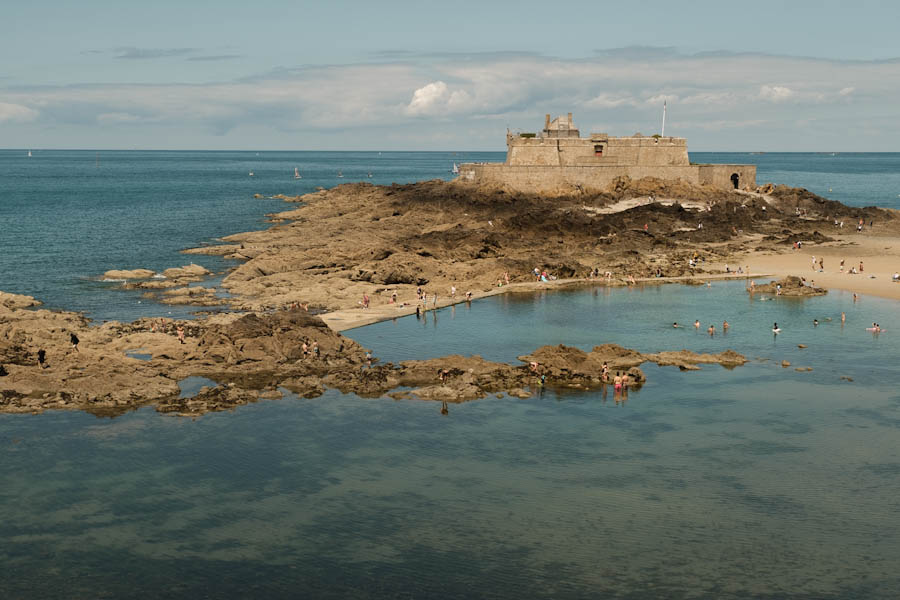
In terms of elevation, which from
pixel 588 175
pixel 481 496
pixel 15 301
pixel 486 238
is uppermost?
pixel 588 175

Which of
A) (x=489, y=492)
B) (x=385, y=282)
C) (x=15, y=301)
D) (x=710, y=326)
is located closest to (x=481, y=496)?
(x=489, y=492)

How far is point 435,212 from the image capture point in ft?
363

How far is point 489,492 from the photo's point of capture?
31.1 m

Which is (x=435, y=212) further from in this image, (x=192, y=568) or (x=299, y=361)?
(x=192, y=568)

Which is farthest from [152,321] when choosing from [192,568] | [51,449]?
[192,568]

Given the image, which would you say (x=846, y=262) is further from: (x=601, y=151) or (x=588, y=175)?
(x=601, y=151)

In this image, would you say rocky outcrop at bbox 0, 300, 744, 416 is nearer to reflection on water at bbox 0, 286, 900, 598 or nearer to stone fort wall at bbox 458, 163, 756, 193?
reflection on water at bbox 0, 286, 900, 598

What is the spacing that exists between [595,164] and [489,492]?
299 ft

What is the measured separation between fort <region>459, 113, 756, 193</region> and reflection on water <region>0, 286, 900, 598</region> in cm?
7144

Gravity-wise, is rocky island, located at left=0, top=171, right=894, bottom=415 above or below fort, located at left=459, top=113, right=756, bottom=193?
below

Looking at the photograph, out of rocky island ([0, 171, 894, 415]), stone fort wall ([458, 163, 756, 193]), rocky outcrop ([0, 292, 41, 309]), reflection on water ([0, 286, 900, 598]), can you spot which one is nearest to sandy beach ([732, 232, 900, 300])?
rocky island ([0, 171, 894, 415])

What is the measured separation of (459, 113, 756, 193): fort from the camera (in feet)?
376

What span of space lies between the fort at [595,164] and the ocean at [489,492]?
66547mm

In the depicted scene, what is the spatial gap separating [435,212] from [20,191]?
12561 cm
